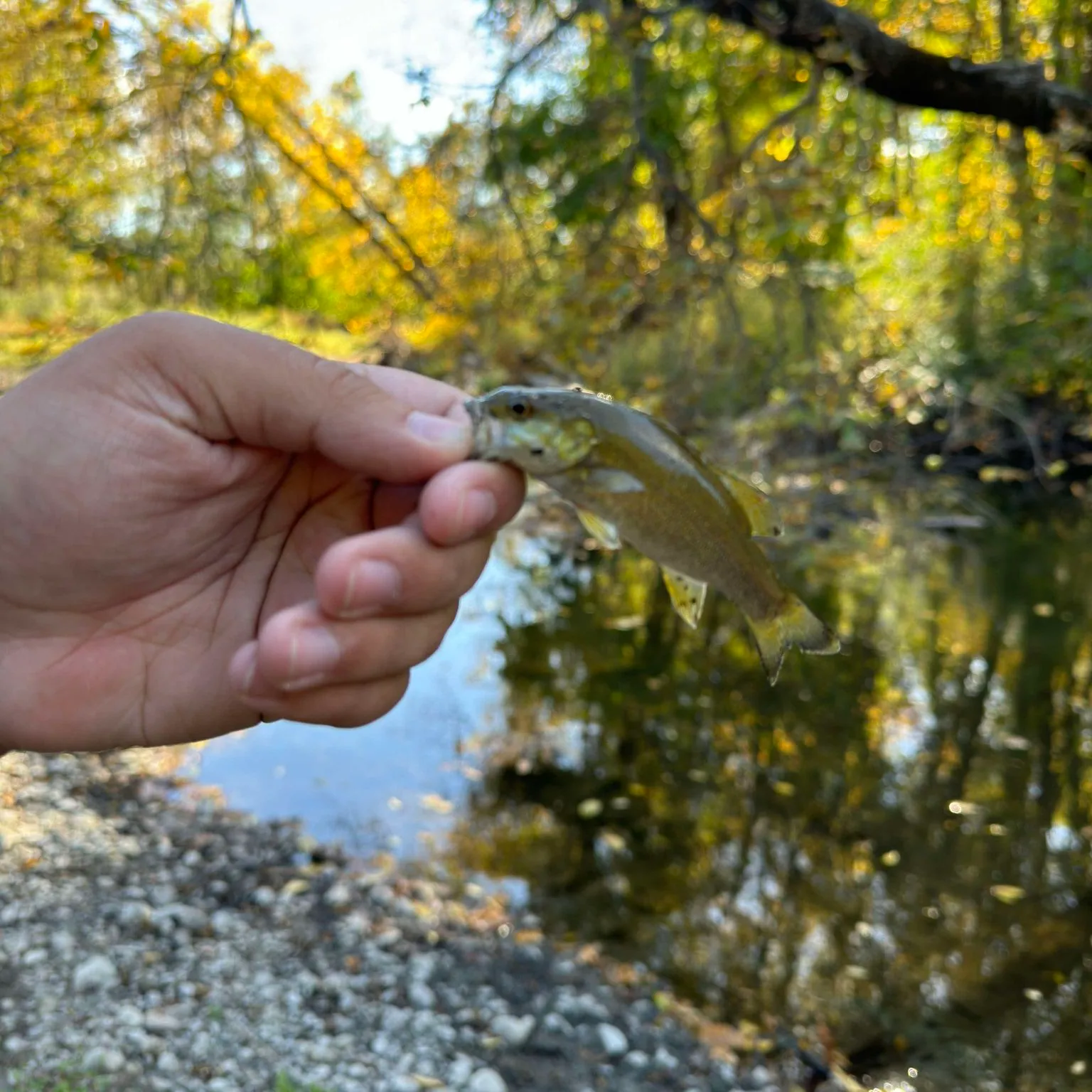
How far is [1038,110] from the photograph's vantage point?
594 cm

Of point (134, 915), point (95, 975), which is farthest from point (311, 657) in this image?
point (134, 915)

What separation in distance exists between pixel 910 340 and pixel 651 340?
236 centimetres

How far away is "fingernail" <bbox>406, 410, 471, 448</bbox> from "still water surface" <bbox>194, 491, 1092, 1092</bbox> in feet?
12.7

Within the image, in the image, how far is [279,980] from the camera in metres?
4.38

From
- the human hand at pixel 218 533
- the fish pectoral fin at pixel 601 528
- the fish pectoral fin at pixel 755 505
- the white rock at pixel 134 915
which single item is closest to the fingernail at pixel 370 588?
the human hand at pixel 218 533

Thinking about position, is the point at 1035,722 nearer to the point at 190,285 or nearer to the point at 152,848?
the point at 152,848

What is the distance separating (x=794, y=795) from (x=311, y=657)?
17.8ft

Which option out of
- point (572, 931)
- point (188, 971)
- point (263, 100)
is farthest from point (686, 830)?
point (263, 100)

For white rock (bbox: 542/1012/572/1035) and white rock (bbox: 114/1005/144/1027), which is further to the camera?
white rock (bbox: 542/1012/572/1035)

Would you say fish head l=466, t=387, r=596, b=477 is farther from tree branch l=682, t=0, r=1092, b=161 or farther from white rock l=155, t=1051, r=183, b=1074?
tree branch l=682, t=0, r=1092, b=161

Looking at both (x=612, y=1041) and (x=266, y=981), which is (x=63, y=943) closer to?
(x=266, y=981)

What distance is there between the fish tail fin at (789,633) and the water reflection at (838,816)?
10.5ft

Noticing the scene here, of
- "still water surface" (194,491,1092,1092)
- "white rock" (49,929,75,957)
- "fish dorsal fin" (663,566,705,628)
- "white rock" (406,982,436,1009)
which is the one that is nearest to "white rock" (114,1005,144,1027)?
"white rock" (49,929,75,957)

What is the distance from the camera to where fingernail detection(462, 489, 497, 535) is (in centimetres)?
182
